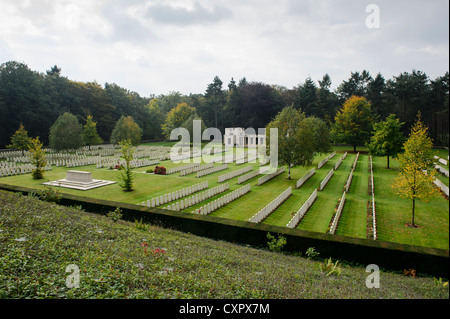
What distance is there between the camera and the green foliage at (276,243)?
998 cm

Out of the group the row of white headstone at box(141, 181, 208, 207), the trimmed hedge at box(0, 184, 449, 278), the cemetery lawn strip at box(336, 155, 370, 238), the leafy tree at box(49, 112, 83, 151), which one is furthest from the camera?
the leafy tree at box(49, 112, 83, 151)

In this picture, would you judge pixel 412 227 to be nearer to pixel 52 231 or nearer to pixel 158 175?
pixel 52 231

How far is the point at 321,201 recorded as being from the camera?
61.0ft

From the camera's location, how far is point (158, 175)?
2747 cm

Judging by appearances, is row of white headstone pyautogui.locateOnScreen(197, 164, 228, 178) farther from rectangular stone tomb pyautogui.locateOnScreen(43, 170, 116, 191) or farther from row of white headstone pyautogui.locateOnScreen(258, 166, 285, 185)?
rectangular stone tomb pyautogui.locateOnScreen(43, 170, 116, 191)

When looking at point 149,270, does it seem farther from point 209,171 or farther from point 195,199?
point 209,171

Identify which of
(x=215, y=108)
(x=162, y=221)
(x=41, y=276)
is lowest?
(x=162, y=221)

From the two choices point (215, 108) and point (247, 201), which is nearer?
point (247, 201)

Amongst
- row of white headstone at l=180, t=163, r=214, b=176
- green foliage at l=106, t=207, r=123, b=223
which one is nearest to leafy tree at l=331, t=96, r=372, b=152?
row of white headstone at l=180, t=163, r=214, b=176

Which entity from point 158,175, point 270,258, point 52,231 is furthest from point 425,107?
point 52,231

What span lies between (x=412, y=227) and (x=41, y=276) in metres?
16.4

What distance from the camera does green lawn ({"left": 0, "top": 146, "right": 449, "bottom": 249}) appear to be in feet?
44.2

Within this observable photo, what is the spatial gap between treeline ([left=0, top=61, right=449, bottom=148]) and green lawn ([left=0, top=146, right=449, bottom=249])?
674 inches

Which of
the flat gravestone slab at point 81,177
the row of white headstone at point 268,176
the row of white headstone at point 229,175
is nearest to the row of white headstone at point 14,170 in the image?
the flat gravestone slab at point 81,177
